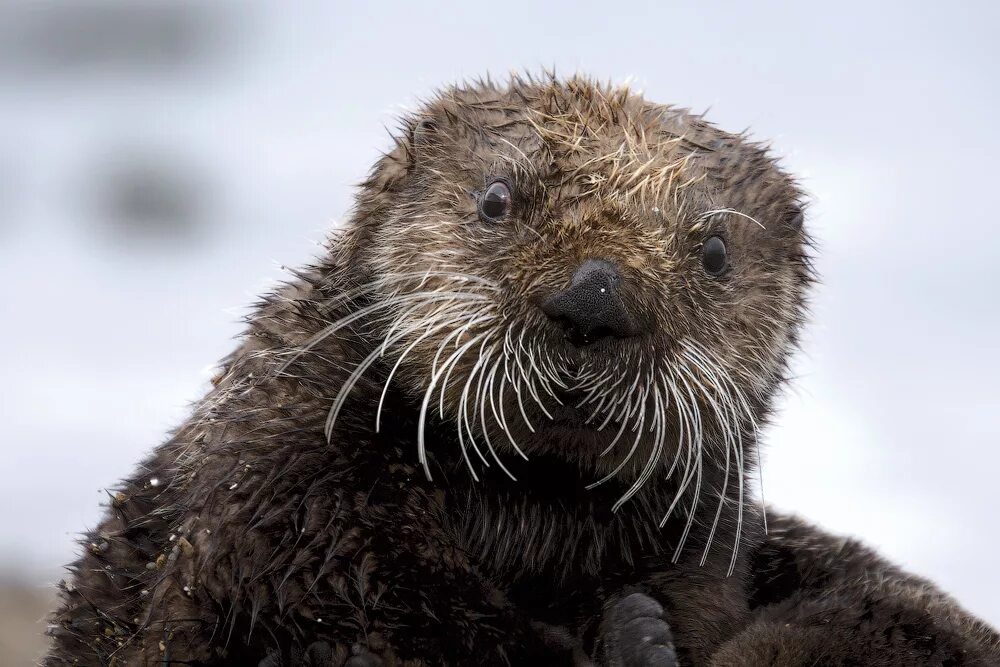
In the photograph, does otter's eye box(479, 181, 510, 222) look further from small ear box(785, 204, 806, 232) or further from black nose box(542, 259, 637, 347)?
small ear box(785, 204, 806, 232)

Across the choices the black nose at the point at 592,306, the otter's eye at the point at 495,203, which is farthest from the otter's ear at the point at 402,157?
the black nose at the point at 592,306

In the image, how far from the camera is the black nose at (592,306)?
352 centimetres

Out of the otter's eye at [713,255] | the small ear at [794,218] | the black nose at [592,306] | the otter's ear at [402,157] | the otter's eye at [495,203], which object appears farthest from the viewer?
the small ear at [794,218]

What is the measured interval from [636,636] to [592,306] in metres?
1.11

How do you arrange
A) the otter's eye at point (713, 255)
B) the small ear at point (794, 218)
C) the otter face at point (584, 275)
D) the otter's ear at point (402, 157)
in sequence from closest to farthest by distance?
the otter face at point (584, 275) → the otter's eye at point (713, 255) → the otter's ear at point (402, 157) → the small ear at point (794, 218)

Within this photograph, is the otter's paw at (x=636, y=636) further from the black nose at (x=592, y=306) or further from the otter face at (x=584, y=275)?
the black nose at (x=592, y=306)

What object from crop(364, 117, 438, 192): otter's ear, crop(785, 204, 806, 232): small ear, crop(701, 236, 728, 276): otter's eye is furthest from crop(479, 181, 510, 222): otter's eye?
crop(785, 204, 806, 232): small ear

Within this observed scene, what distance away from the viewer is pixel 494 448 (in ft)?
12.8

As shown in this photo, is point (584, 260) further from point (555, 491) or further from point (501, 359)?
point (555, 491)

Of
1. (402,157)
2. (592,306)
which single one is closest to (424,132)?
(402,157)

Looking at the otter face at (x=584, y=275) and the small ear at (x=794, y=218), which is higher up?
the small ear at (x=794, y=218)

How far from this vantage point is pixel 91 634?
4051mm

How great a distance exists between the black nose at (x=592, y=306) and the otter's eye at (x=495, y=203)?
0.61 meters

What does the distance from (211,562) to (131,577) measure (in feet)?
1.93
